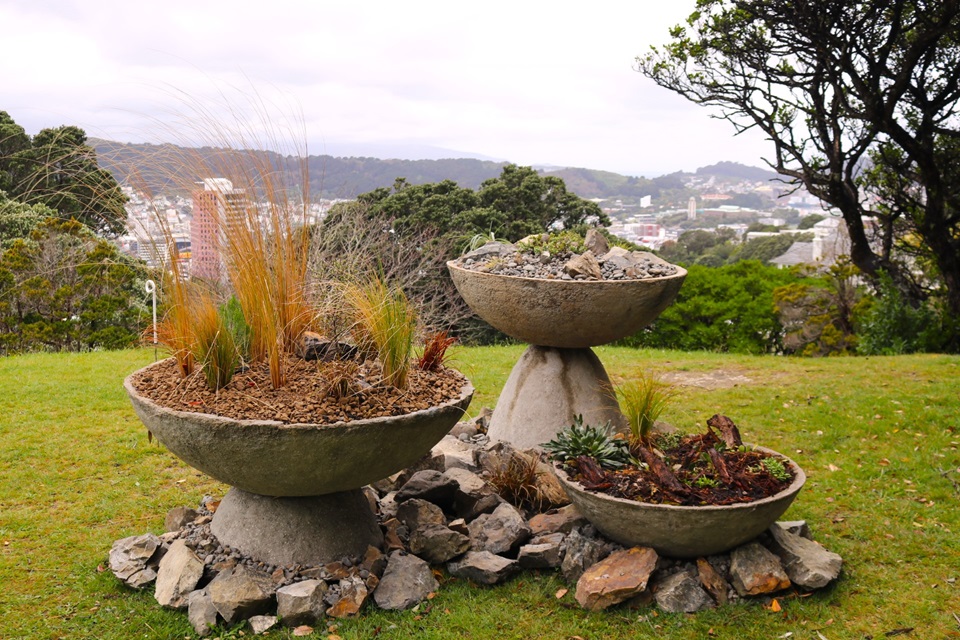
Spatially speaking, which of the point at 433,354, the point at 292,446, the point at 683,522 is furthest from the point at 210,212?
the point at 683,522

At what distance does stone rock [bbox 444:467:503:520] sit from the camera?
4.17 m

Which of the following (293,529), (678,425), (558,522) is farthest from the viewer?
(678,425)

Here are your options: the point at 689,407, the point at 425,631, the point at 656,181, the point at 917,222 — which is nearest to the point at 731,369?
the point at 689,407

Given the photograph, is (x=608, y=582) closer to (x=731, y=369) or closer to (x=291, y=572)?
(x=291, y=572)

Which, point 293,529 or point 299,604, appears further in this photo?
point 293,529

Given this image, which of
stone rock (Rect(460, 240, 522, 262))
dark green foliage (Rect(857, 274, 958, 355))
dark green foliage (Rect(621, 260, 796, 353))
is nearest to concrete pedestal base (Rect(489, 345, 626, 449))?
stone rock (Rect(460, 240, 522, 262))

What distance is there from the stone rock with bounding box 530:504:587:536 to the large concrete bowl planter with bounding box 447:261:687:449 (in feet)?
2.08

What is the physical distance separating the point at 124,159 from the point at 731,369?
6.79m

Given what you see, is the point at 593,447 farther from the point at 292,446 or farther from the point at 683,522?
the point at 292,446

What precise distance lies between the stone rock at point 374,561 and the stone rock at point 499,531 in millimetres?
463

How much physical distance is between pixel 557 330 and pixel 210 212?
225cm

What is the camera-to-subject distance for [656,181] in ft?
126

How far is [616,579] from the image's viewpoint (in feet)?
11.4

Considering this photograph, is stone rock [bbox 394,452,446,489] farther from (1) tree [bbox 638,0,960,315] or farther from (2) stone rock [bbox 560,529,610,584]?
(1) tree [bbox 638,0,960,315]
